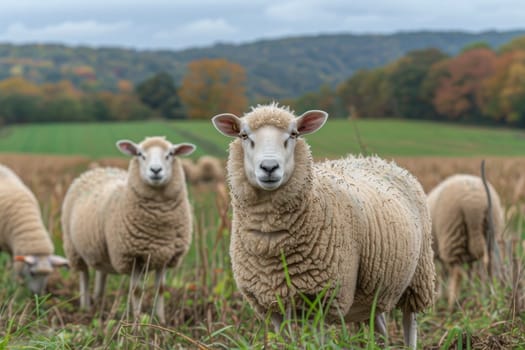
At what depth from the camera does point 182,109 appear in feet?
198

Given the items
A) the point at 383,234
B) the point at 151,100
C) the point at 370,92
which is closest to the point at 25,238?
the point at 383,234

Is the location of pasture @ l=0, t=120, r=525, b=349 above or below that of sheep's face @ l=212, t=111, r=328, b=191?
below

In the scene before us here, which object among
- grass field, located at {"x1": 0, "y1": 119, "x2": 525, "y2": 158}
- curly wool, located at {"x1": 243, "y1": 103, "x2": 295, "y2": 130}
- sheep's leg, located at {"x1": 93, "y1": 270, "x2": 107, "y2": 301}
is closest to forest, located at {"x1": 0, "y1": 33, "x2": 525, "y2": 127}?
grass field, located at {"x1": 0, "y1": 119, "x2": 525, "y2": 158}

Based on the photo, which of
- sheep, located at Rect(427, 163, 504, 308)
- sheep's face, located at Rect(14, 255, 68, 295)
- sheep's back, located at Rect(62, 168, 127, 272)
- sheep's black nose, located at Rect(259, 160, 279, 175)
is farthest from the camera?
sheep's face, located at Rect(14, 255, 68, 295)

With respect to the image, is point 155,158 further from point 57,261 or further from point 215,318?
point 57,261

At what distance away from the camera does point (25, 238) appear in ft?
26.4

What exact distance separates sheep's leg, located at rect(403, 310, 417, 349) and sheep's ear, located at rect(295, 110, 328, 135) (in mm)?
1461

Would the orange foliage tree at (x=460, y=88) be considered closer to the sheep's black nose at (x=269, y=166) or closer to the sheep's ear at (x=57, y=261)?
the sheep's ear at (x=57, y=261)

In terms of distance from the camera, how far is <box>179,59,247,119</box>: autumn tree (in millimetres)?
58125

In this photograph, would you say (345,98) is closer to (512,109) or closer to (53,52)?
(512,109)

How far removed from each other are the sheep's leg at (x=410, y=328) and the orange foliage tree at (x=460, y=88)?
167 ft

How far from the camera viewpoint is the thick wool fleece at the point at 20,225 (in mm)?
8000

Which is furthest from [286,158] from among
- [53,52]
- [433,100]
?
[53,52]

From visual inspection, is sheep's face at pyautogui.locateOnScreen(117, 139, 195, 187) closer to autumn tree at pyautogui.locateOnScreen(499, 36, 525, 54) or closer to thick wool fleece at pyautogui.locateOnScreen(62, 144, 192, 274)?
thick wool fleece at pyautogui.locateOnScreen(62, 144, 192, 274)
